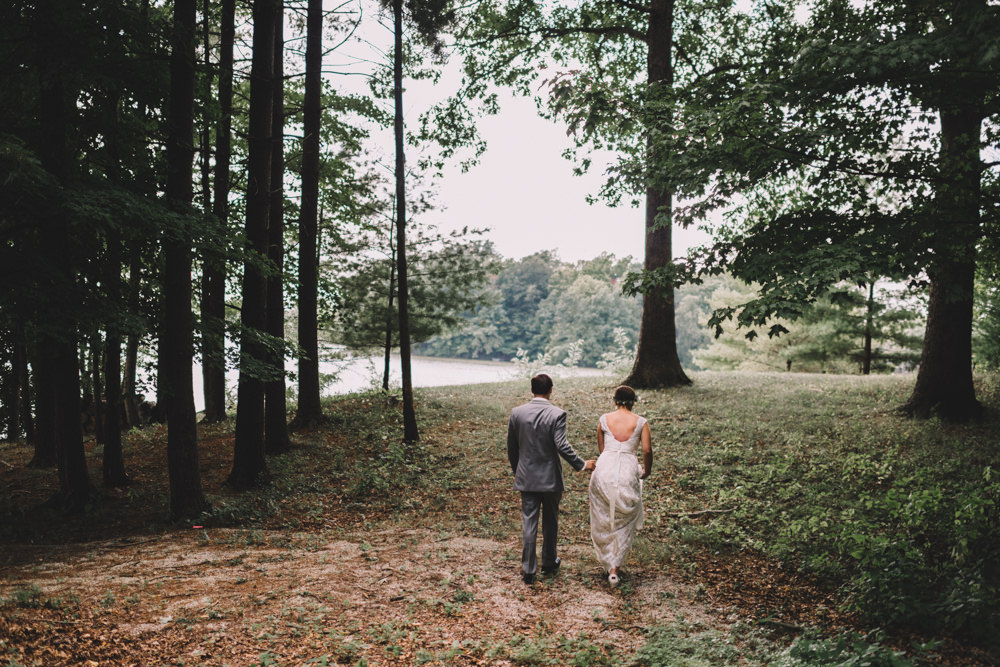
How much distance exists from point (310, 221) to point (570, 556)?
29.7ft

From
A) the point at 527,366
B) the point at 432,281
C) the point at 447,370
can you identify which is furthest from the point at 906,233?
the point at 447,370

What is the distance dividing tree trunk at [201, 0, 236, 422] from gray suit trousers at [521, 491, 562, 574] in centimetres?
519

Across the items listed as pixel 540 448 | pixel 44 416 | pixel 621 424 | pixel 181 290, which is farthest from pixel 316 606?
pixel 44 416

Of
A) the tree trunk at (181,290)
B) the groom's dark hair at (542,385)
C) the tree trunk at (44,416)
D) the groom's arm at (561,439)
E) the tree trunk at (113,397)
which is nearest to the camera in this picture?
the groom's arm at (561,439)

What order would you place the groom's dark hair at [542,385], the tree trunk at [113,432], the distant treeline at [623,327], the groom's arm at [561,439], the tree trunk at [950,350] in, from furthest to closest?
1. the distant treeline at [623,327]
2. the tree trunk at [950,350]
3. the tree trunk at [113,432]
4. the groom's dark hair at [542,385]
5. the groom's arm at [561,439]

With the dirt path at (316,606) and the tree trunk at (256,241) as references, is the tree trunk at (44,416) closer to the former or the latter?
the tree trunk at (256,241)

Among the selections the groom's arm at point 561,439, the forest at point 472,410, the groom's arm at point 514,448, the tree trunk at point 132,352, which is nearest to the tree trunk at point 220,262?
the forest at point 472,410

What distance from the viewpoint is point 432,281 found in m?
17.9

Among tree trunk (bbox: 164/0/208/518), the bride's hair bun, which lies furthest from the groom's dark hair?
tree trunk (bbox: 164/0/208/518)

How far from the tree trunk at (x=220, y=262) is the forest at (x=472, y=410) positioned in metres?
0.09

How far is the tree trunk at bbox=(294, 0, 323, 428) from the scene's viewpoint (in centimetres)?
1145

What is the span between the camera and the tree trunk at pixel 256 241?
902cm

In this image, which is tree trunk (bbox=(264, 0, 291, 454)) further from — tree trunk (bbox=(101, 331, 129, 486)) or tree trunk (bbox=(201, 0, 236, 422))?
tree trunk (bbox=(101, 331, 129, 486))

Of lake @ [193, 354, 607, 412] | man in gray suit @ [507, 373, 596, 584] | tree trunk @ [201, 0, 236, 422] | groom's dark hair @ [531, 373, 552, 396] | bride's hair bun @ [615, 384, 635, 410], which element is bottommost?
lake @ [193, 354, 607, 412]
